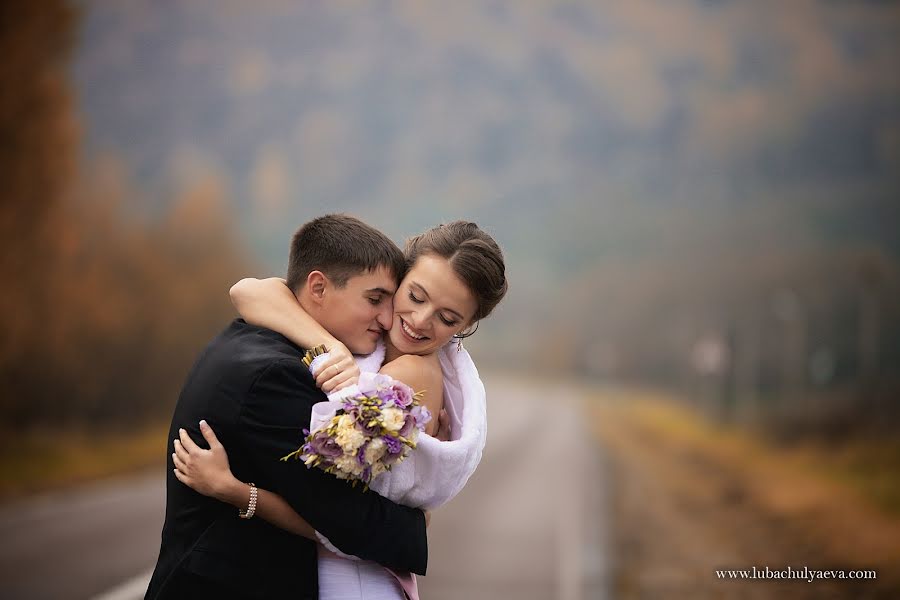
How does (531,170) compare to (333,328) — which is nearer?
(333,328)

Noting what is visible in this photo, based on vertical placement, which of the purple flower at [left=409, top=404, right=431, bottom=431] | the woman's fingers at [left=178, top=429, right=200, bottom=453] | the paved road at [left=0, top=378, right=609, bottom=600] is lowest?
the woman's fingers at [left=178, top=429, right=200, bottom=453]

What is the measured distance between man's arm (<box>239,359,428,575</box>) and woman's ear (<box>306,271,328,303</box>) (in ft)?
1.20

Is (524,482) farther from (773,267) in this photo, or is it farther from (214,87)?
(214,87)

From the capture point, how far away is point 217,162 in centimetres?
9956

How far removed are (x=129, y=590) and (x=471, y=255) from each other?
269 inches

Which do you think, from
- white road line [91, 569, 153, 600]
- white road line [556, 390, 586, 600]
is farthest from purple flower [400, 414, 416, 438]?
white road line [556, 390, 586, 600]

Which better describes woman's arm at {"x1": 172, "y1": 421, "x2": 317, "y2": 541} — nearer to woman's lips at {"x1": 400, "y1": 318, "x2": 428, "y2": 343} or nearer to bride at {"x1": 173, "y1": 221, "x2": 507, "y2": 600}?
bride at {"x1": 173, "y1": 221, "x2": 507, "y2": 600}

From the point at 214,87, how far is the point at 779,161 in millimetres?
59954

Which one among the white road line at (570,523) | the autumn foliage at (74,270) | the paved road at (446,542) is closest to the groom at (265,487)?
the paved road at (446,542)

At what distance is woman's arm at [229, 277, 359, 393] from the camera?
2.71 metres

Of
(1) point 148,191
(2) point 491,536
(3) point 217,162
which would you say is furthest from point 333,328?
(3) point 217,162

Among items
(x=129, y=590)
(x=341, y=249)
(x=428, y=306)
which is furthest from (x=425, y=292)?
(x=129, y=590)

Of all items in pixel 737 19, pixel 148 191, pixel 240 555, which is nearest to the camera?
pixel 240 555

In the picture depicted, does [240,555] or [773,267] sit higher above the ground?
[773,267]
